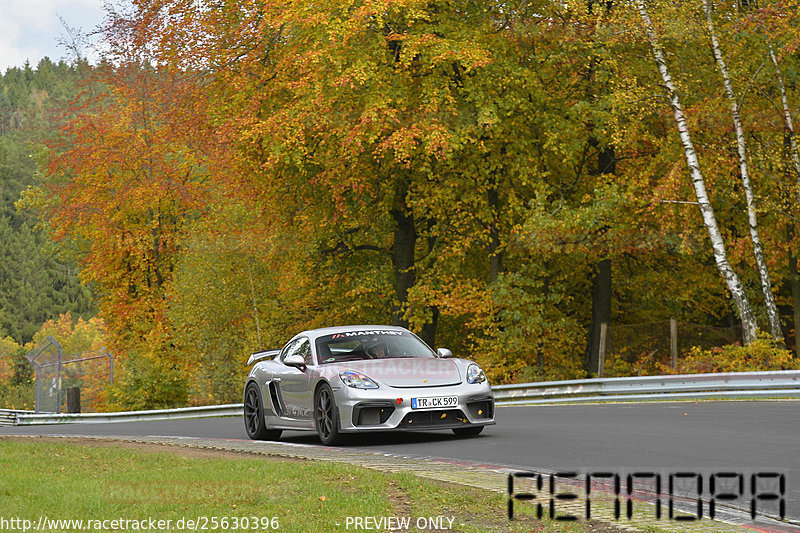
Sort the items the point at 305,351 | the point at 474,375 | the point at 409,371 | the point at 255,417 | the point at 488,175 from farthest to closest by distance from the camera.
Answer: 1. the point at 488,175
2. the point at 255,417
3. the point at 305,351
4. the point at 474,375
5. the point at 409,371

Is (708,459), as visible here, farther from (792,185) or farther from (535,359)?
(535,359)

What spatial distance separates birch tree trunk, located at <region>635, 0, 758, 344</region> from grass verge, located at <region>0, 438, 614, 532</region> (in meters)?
17.6

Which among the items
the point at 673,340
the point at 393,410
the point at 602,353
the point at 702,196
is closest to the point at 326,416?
the point at 393,410

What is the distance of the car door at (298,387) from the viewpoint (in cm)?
1446

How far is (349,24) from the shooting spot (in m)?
27.8

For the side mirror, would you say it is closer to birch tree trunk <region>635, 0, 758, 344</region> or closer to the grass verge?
the grass verge

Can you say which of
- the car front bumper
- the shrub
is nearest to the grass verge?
the car front bumper

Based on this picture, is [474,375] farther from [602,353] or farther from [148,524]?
[602,353]

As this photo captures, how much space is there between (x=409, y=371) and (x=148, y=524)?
7014 millimetres

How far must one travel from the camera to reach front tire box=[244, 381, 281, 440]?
15812mm

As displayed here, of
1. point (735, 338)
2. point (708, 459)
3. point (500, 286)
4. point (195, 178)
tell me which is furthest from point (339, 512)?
point (195, 178)

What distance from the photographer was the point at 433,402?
13359 mm

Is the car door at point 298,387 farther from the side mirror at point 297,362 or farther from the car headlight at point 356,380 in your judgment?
the car headlight at point 356,380

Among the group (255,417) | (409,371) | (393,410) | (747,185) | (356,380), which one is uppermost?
(747,185)
